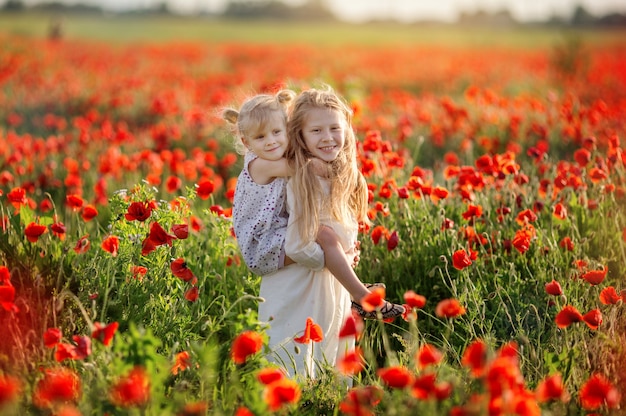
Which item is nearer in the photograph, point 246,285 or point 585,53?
point 246,285

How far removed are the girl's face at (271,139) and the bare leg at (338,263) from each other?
1.08 ft

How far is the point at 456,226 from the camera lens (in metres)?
3.64

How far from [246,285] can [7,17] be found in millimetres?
37740

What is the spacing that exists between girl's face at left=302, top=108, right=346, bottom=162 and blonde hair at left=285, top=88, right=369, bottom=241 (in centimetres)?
2

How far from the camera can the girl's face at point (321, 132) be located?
281 centimetres

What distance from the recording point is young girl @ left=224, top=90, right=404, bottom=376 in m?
2.74

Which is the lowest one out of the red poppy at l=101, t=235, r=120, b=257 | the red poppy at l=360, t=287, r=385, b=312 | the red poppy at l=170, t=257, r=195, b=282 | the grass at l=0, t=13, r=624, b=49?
the grass at l=0, t=13, r=624, b=49

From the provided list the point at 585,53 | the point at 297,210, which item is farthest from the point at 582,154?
the point at 585,53

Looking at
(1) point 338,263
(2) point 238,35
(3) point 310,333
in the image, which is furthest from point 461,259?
(2) point 238,35

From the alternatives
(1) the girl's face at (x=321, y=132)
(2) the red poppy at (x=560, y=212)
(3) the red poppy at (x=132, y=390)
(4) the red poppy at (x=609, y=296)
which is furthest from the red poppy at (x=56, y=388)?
(2) the red poppy at (x=560, y=212)

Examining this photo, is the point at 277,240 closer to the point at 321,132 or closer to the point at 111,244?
the point at 321,132

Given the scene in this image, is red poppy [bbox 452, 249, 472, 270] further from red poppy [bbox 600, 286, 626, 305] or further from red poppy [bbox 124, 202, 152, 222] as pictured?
red poppy [bbox 124, 202, 152, 222]

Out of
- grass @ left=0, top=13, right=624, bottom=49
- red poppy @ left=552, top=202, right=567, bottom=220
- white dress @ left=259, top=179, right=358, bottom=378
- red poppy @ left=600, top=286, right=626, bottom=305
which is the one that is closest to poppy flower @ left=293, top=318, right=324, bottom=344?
white dress @ left=259, top=179, right=358, bottom=378

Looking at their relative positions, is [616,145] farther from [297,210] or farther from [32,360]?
[32,360]
